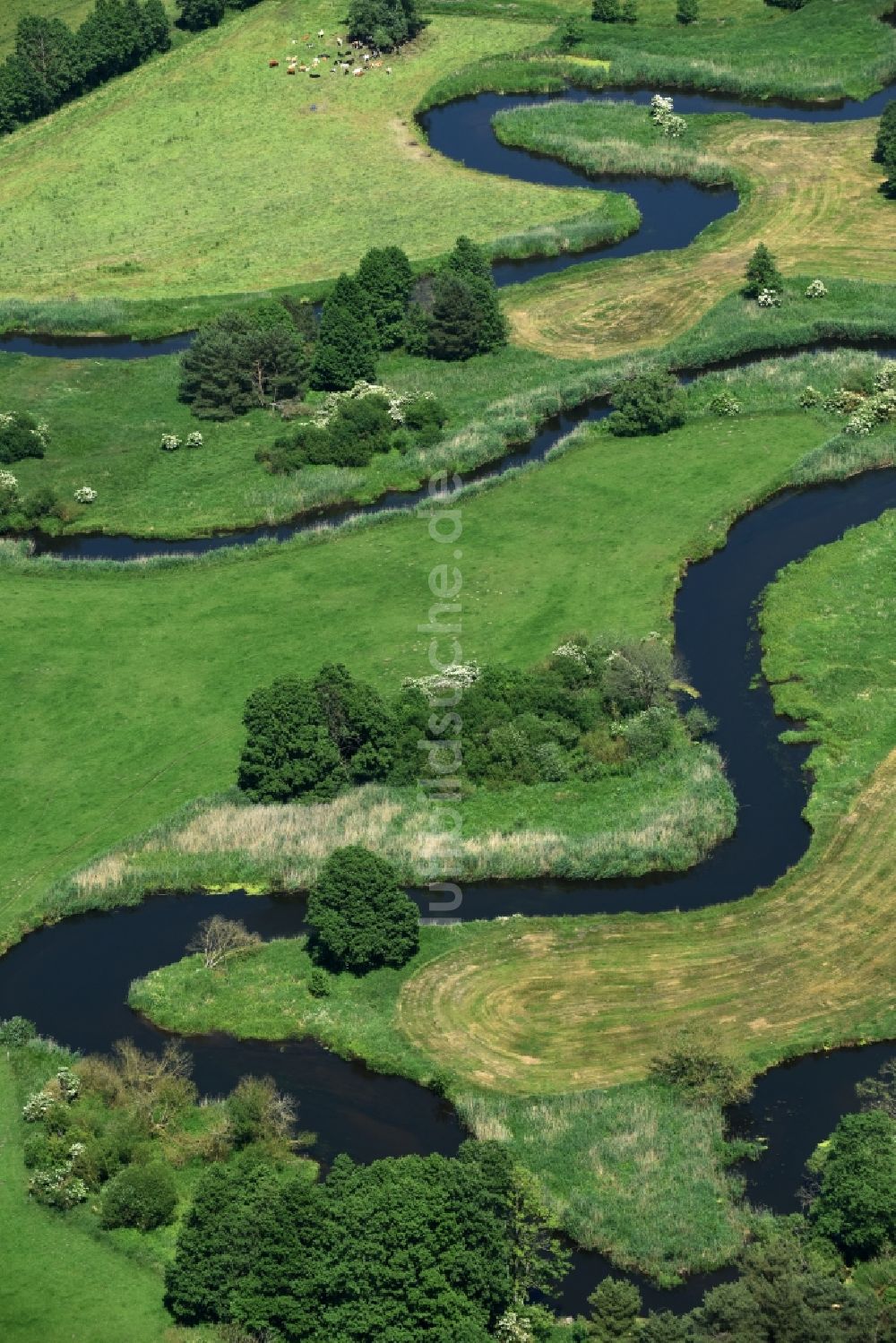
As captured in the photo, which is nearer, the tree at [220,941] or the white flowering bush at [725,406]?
the tree at [220,941]

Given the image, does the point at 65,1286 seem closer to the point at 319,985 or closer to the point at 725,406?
the point at 319,985

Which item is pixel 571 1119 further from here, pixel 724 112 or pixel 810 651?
pixel 724 112

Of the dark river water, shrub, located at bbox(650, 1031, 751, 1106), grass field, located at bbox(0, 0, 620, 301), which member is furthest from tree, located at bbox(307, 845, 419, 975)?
grass field, located at bbox(0, 0, 620, 301)

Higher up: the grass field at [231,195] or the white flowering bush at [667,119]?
the white flowering bush at [667,119]

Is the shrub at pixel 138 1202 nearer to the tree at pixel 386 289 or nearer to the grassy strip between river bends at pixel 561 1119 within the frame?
the grassy strip between river bends at pixel 561 1119

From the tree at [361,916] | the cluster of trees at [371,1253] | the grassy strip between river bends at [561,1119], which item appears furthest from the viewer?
the tree at [361,916]

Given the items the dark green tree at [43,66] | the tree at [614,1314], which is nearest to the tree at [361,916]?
the tree at [614,1314]

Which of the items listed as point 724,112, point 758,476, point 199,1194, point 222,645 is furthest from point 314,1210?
point 724,112

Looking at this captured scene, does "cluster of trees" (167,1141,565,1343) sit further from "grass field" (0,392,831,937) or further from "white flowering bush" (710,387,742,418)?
"white flowering bush" (710,387,742,418)
